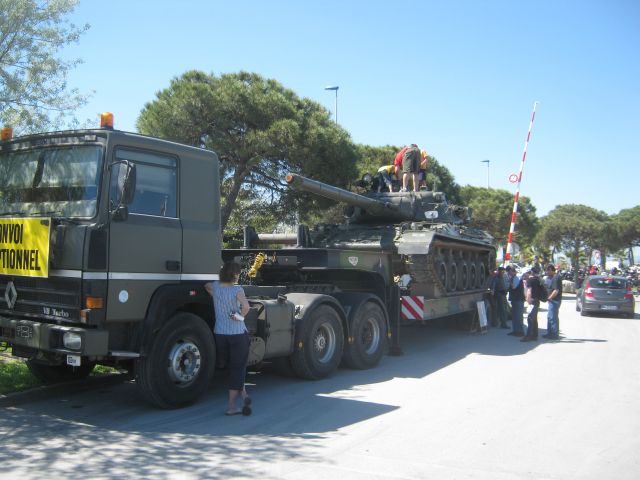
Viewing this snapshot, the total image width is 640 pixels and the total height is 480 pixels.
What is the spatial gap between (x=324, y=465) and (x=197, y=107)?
11.6 metres

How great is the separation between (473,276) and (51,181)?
10.9 metres

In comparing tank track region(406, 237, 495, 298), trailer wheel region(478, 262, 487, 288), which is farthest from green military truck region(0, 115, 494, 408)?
trailer wheel region(478, 262, 487, 288)

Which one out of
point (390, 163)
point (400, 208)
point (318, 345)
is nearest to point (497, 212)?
point (390, 163)

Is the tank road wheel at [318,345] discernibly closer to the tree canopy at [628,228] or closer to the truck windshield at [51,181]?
the truck windshield at [51,181]

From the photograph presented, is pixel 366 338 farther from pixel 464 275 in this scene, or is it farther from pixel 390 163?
pixel 390 163

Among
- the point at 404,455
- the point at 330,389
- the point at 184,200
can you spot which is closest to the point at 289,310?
the point at 330,389

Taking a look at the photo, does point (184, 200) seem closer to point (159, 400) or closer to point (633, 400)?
point (159, 400)

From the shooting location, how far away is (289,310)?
313 inches

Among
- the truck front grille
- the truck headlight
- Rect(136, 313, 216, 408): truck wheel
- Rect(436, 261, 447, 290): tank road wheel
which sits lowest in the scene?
Rect(136, 313, 216, 408): truck wheel

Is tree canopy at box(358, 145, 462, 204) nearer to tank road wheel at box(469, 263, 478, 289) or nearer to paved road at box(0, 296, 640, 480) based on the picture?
tank road wheel at box(469, 263, 478, 289)

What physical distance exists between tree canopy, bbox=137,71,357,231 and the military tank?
272cm

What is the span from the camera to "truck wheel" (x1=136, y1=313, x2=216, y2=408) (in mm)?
6191

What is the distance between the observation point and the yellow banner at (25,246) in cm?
591

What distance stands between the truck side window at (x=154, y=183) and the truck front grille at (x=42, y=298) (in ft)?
3.18
